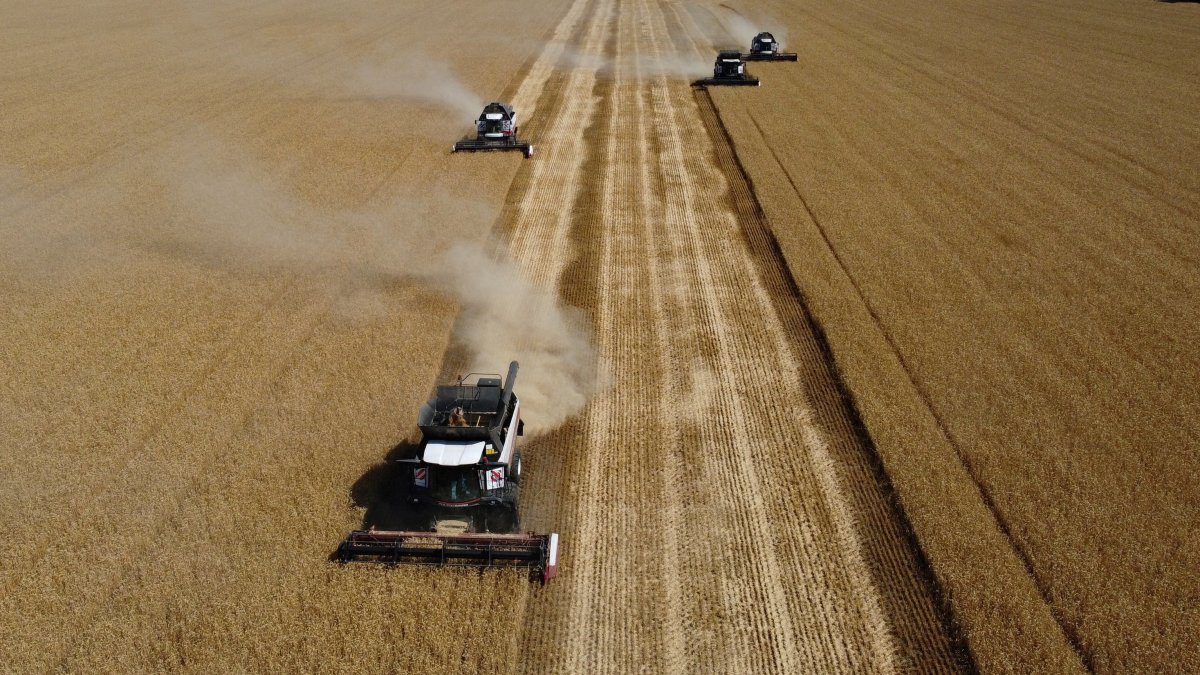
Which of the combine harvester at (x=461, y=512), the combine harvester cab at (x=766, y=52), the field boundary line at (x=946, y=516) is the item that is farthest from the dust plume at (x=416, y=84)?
the combine harvester at (x=461, y=512)

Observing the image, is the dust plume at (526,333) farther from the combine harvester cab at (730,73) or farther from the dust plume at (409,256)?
the combine harvester cab at (730,73)

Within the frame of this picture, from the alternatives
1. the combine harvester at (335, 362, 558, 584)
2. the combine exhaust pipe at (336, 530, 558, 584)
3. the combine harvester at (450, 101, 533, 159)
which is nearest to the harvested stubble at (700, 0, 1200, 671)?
the combine exhaust pipe at (336, 530, 558, 584)

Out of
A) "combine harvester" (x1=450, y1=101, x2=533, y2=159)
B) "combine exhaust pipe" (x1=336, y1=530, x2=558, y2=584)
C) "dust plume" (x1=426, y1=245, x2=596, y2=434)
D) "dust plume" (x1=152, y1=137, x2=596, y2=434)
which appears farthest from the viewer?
"combine harvester" (x1=450, y1=101, x2=533, y2=159)

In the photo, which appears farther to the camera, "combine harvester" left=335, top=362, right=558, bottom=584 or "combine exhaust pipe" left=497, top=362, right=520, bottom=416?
"combine exhaust pipe" left=497, top=362, right=520, bottom=416

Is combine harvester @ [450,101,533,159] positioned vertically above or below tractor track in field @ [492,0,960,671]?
above

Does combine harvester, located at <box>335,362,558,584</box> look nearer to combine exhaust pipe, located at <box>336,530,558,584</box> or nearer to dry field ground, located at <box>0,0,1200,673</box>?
combine exhaust pipe, located at <box>336,530,558,584</box>

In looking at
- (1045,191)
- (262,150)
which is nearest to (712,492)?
(1045,191)

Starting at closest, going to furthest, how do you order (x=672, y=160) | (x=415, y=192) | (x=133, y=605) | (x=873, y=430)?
(x=133, y=605) → (x=873, y=430) → (x=415, y=192) → (x=672, y=160)

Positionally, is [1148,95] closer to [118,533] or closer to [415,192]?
[415,192]
